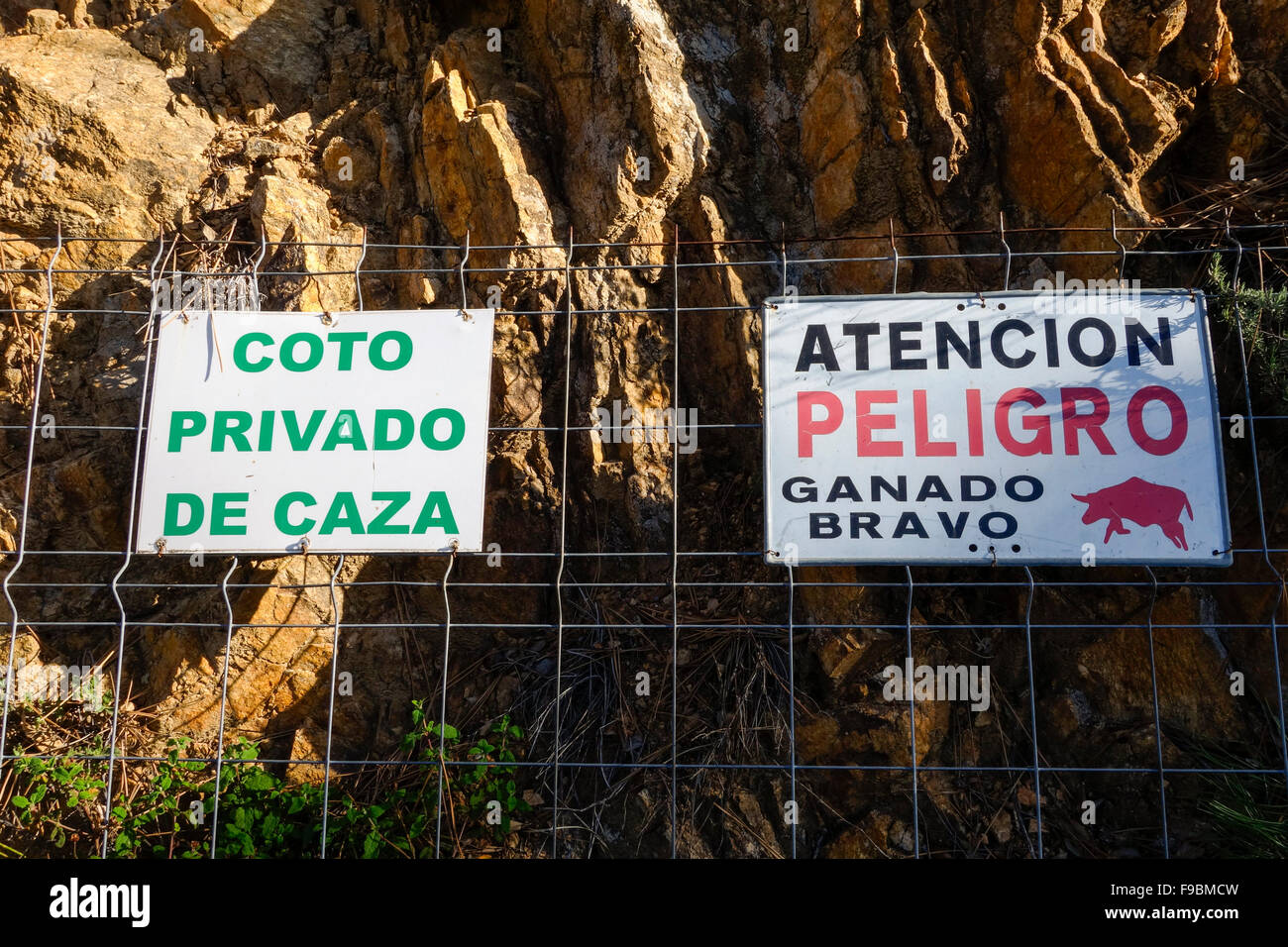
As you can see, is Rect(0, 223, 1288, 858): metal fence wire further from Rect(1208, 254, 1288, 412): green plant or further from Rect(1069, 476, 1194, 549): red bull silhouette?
Rect(1069, 476, 1194, 549): red bull silhouette

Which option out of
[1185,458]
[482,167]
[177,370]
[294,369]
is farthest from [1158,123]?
[177,370]

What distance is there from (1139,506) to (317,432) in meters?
3.71

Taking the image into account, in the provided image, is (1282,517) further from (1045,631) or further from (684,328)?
(684,328)

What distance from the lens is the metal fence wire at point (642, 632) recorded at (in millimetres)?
3924

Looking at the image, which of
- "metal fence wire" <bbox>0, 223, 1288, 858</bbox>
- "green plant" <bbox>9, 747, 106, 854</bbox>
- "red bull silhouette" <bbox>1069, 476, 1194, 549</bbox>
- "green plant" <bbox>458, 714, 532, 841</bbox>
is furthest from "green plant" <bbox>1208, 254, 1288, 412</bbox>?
"green plant" <bbox>9, 747, 106, 854</bbox>

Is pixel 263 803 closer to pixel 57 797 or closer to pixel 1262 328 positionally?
pixel 57 797

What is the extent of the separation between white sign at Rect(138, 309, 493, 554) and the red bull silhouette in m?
2.73

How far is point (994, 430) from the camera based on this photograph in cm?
384

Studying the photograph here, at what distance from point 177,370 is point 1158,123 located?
521 cm

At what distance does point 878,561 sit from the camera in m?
3.73

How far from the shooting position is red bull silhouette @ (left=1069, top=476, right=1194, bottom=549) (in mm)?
3711

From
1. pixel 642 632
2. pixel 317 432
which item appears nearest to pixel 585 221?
pixel 317 432

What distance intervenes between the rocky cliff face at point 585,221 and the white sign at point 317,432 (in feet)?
1.56
